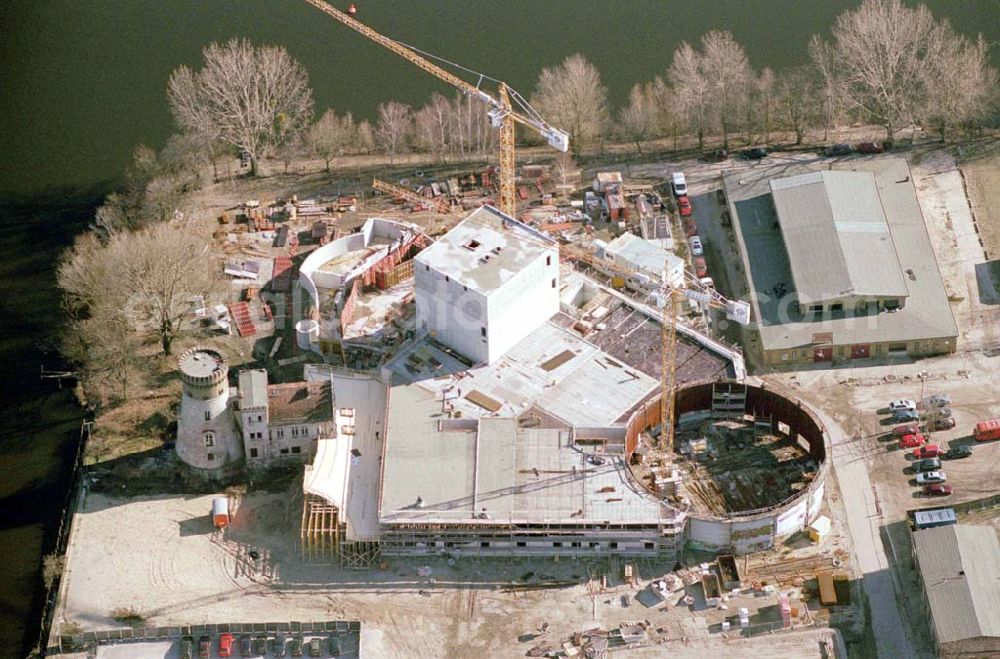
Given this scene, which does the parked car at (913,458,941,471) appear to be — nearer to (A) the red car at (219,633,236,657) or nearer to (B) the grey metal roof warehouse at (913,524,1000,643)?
(B) the grey metal roof warehouse at (913,524,1000,643)

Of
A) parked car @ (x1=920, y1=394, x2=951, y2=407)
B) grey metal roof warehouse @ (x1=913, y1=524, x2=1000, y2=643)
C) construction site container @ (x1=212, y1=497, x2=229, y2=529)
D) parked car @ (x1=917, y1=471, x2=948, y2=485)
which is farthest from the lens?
parked car @ (x1=920, y1=394, x2=951, y2=407)

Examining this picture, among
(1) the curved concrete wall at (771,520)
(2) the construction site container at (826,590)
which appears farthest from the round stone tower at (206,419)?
(2) the construction site container at (826,590)

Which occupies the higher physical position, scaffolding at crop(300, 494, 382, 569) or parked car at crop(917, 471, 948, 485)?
parked car at crop(917, 471, 948, 485)

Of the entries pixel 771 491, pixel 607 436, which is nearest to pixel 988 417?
pixel 771 491

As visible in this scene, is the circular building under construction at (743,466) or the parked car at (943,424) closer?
the circular building under construction at (743,466)

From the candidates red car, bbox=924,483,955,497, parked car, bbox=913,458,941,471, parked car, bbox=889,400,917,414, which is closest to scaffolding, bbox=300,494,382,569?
red car, bbox=924,483,955,497

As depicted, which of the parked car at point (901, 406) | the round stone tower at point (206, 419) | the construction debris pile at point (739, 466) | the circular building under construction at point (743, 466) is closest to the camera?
the circular building under construction at point (743, 466)

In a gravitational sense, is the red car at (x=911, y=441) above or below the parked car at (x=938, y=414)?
below

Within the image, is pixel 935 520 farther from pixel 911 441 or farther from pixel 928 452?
pixel 911 441

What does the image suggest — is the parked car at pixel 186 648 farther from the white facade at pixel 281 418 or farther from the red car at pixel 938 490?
the red car at pixel 938 490
